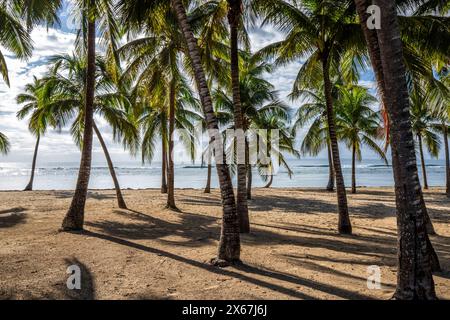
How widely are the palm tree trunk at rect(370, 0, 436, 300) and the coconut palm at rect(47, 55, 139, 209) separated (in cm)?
1116

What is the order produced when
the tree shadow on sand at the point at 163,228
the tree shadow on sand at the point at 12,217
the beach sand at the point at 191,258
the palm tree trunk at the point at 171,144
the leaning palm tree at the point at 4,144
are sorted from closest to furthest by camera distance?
the beach sand at the point at 191,258
the tree shadow on sand at the point at 163,228
the tree shadow on sand at the point at 12,217
the palm tree trunk at the point at 171,144
the leaning palm tree at the point at 4,144

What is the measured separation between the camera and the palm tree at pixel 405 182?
14.5ft

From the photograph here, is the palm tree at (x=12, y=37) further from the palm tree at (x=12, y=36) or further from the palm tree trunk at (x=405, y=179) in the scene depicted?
the palm tree trunk at (x=405, y=179)

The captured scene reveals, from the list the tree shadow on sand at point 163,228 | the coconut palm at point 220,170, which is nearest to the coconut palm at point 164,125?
the tree shadow on sand at point 163,228

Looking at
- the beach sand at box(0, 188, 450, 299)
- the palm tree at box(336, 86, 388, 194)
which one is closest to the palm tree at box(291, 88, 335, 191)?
the palm tree at box(336, 86, 388, 194)

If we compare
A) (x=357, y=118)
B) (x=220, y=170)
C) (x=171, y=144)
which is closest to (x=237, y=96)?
(x=220, y=170)

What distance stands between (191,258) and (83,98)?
983 cm

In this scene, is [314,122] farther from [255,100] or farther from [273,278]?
[273,278]

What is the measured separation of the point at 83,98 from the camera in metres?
14.0

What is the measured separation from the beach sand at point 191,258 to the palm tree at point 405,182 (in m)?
0.59

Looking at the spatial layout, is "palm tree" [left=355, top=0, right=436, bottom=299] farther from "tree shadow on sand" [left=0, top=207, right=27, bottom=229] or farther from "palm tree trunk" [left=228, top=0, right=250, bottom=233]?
"tree shadow on sand" [left=0, top=207, right=27, bottom=229]

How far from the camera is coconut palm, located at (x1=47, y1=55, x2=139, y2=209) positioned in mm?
13805
